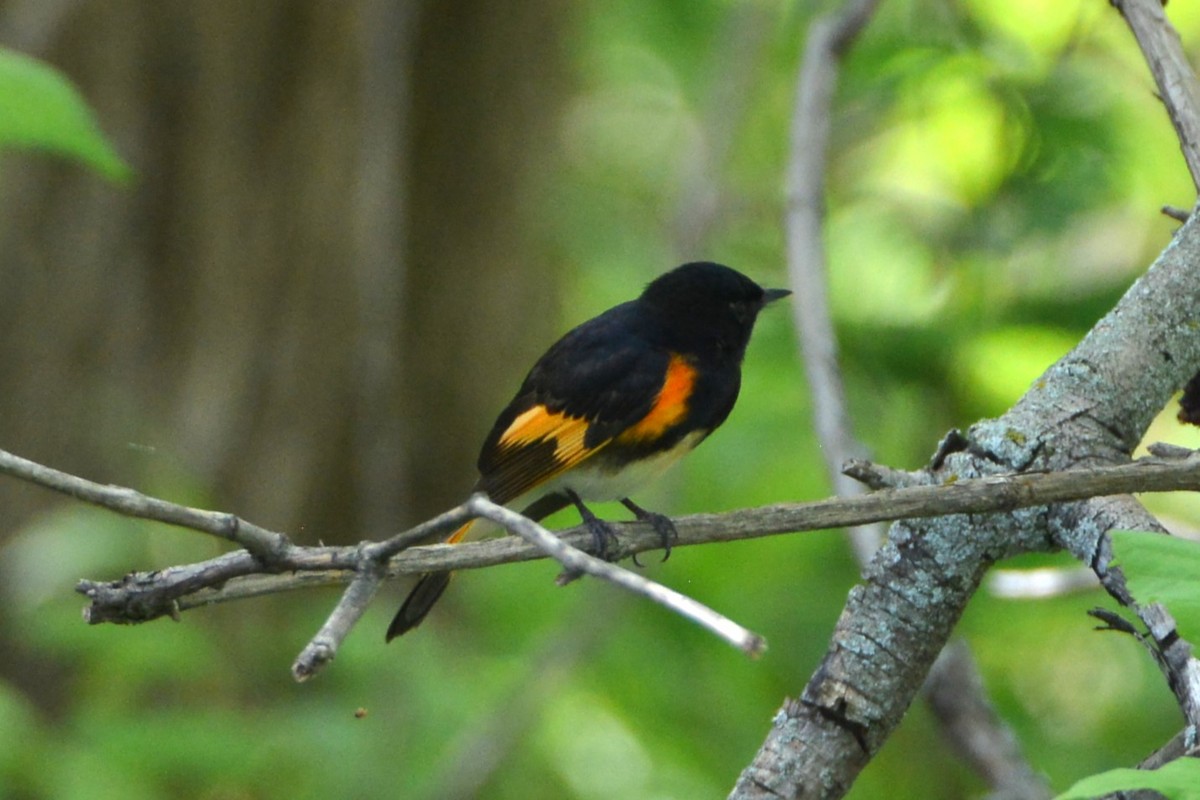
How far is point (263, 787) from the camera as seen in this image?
3461mm

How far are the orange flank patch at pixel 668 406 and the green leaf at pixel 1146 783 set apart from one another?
201 cm

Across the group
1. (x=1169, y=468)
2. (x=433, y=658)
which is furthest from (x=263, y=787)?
(x=1169, y=468)

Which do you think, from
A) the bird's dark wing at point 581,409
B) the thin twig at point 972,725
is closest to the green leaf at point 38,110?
the bird's dark wing at point 581,409

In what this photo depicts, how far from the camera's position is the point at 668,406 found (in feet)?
9.75

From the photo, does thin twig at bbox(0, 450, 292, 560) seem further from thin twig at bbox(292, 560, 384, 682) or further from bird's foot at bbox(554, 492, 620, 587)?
bird's foot at bbox(554, 492, 620, 587)

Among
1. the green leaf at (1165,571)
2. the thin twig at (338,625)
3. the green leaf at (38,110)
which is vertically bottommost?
the thin twig at (338,625)

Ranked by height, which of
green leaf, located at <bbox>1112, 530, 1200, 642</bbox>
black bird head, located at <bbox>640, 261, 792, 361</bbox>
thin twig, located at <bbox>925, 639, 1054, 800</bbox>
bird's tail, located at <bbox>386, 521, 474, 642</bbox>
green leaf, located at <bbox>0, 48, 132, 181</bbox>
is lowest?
green leaf, located at <bbox>1112, 530, 1200, 642</bbox>

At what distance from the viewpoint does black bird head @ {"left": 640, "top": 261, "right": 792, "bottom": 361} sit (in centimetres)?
330

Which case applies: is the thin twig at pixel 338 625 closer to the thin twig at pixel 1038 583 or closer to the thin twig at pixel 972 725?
the thin twig at pixel 972 725

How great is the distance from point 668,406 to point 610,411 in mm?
134

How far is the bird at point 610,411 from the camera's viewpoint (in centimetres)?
291

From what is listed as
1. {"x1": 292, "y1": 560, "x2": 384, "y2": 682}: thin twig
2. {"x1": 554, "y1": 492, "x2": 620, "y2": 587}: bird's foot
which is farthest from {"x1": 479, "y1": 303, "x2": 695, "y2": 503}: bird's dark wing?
{"x1": 292, "y1": 560, "x2": 384, "y2": 682}: thin twig

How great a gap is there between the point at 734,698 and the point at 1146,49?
2.22 metres

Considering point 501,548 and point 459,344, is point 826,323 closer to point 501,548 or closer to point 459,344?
point 501,548
